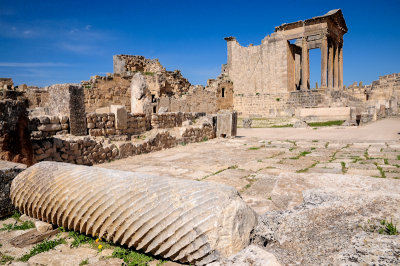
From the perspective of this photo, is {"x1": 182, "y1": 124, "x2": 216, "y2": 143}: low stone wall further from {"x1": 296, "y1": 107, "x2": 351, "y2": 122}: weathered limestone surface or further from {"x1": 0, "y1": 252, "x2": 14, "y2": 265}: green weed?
{"x1": 296, "y1": 107, "x2": 351, "y2": 122}: weathered limestone surface

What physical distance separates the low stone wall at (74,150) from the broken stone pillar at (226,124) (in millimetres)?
5526

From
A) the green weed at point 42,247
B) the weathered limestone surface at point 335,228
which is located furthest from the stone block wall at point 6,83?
the weathered limestone surface at point 335,228

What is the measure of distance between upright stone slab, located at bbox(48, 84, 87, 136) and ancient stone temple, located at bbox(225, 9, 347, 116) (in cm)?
1737

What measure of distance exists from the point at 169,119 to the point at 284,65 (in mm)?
20818

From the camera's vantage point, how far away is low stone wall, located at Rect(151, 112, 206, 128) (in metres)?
9.06

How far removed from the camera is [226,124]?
447 inches

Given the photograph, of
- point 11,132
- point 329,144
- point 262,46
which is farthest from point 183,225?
point 262,46

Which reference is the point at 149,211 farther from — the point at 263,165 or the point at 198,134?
the point at 198,134

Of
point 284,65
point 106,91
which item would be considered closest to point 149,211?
point 106,91

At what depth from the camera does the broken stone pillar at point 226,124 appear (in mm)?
11266

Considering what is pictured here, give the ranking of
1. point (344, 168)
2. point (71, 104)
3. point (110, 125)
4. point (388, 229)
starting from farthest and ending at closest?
point (110, 125) → point (71, 104) → point (344, 168) → point (388, 229)

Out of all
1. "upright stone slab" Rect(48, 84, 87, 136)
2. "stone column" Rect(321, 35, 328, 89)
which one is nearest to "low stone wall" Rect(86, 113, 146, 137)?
"upright stone slab" Rect(48, 84, 87, 136)

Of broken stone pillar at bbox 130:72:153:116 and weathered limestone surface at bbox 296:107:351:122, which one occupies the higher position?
broken stone pillar at bbox 130:72:153:116

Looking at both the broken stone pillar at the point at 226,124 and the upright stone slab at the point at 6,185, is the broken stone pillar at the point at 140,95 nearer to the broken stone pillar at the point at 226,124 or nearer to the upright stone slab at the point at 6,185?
the broken stone pillar at the point at 226,124
